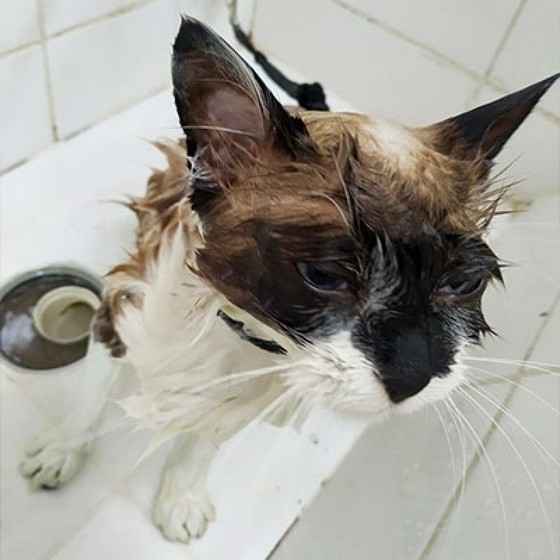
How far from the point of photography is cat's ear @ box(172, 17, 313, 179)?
0.53 metres

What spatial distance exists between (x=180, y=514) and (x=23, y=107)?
1.90 ft

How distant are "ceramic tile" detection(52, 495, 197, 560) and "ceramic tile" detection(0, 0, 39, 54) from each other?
1.90ft

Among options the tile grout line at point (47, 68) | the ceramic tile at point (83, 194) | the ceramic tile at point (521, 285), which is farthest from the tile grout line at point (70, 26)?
the ceramic tile at point (521, 285)

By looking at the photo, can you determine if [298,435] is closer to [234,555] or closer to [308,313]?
[234,555]

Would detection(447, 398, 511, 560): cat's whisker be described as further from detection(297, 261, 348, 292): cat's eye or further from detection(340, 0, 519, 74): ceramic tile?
detection(340, 0, 519, 74): ceramic tile

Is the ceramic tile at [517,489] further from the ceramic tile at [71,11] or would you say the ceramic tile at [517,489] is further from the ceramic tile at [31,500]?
the ceramic tile at [71,11]

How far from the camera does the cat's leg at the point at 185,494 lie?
36.7 inches

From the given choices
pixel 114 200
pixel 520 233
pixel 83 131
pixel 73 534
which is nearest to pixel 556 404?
pixel 520 233

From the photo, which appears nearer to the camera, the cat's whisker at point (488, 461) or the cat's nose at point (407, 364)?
the cat's nose at point (407, 364)

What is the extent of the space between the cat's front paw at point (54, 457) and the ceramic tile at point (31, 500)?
0.01m

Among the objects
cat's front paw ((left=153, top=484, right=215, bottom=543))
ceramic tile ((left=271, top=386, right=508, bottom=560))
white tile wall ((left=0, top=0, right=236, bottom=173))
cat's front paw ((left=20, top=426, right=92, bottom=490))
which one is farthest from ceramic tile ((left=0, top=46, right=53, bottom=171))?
ceramic tile ((left=271, top=386, right=508, bottom=560))

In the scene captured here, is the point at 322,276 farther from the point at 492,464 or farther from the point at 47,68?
the point at 47,68

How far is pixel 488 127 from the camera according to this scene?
63 centimetres

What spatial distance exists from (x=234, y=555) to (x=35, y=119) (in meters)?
0.65
